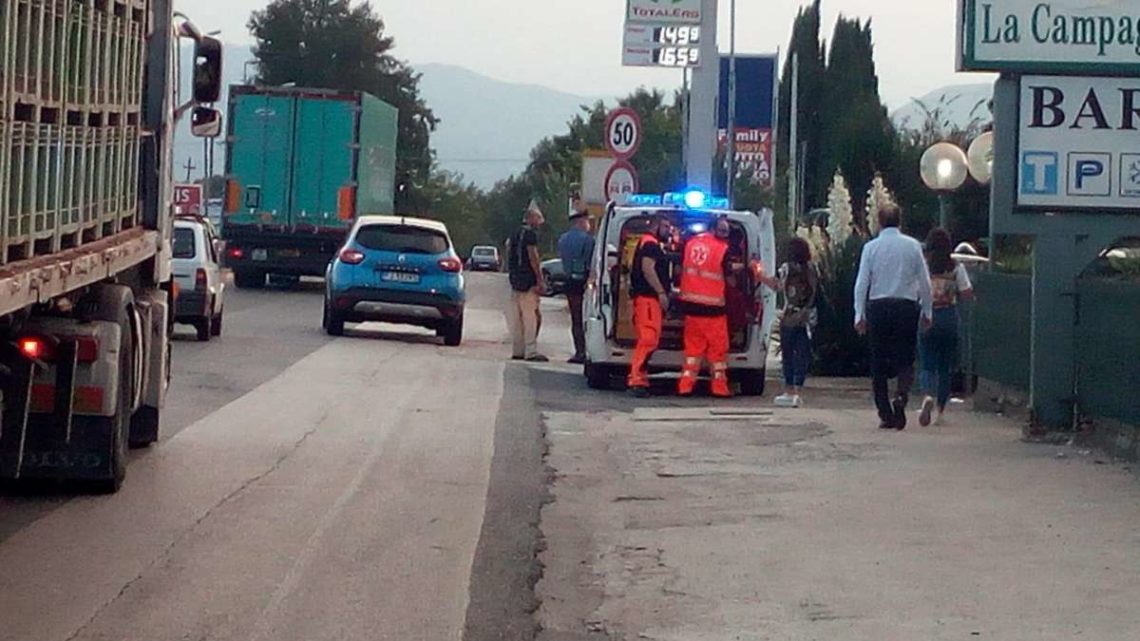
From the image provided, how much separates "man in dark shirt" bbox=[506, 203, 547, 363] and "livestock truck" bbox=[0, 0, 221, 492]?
9.97 meters

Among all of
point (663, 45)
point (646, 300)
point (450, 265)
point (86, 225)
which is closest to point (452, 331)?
point (450, 265)

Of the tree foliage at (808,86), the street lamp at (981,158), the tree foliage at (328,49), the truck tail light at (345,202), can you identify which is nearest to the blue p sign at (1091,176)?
the street lamp at (981,158)

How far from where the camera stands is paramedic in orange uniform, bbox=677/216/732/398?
1852cm

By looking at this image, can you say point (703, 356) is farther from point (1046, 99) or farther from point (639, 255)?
point (1046, 99)

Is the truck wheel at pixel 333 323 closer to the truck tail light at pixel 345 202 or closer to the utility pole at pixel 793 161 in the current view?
the utility pole at pixel 793 161

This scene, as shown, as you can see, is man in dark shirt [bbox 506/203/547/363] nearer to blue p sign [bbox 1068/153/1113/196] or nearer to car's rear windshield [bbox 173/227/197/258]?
car's rear windshield [bbox 173/227/197/258]

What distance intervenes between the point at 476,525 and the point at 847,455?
393 cm

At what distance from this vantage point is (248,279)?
42500 mm

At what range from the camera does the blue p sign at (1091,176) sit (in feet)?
48.7

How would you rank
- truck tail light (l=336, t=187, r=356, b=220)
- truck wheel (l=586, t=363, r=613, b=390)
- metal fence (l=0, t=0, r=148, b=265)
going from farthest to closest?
truck tail light (l=336, t=187, r=356, b=220) < truck wheel (l=586, t=363, r=613, b=390) < metal fence (l=0, t=0, r=148, b=265)

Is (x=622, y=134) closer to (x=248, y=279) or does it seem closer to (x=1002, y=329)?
(x=1002, y=329)

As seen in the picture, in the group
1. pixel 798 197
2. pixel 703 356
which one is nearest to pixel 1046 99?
pixel 703 356

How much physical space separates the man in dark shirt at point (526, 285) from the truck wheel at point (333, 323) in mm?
3195

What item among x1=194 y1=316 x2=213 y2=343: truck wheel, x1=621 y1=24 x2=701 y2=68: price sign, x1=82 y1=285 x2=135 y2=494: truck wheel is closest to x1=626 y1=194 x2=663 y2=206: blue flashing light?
x1=194 y1=316 x2=213 y2=343: truck wheel
